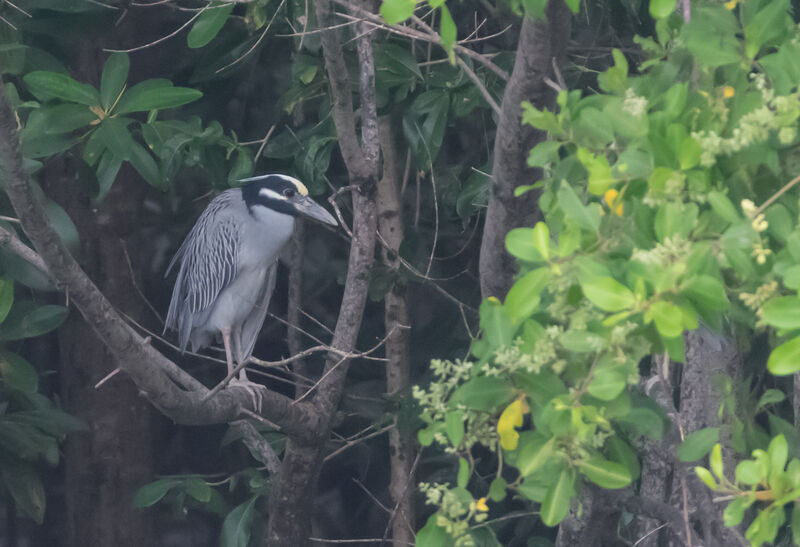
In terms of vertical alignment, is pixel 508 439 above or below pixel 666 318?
below

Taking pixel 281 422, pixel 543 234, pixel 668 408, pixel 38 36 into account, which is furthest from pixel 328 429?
pixel 543 234

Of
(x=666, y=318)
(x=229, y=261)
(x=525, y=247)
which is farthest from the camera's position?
(x=229, y=261)

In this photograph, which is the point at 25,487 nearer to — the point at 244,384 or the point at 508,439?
the point at 244,384

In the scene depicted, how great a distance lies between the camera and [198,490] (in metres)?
2.79

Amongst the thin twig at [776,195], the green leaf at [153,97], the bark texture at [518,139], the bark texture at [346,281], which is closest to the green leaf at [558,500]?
the thin twig at [776,195]

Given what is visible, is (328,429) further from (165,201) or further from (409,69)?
(165,201)

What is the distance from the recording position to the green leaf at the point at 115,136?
7.14 ft

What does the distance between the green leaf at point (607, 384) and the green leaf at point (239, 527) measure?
1835 millimetres

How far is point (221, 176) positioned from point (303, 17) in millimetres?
582

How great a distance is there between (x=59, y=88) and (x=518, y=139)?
3.23 feet

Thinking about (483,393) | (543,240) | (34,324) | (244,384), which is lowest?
(244,384)

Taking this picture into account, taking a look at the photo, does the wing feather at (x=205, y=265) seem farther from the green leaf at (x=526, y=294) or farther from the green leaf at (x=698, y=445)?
the green leaf at (x=526, y=294)

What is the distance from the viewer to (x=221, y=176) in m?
2.77

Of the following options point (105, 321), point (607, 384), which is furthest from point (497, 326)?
point (105, 321)
